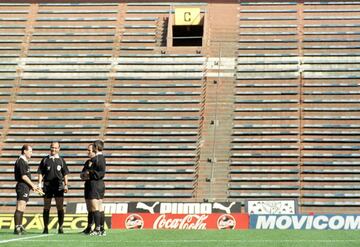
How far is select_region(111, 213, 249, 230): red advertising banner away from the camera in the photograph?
1861 centimetres

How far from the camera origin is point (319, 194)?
24172mm

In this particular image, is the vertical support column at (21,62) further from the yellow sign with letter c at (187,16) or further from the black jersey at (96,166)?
the black jersey at (96,166)

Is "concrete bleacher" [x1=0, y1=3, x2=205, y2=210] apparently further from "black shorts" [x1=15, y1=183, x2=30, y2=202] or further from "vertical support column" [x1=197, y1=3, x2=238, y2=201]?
"black shorts" [x1=15, y1=183, x2=30, y2=202]

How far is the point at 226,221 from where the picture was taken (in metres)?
18.7

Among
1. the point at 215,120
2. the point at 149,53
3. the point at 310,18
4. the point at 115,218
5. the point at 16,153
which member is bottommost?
the point at 115,218

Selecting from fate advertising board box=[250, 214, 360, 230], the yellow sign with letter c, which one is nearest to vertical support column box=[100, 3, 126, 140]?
the yellow sign with letter c

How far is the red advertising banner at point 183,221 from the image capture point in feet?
61.1

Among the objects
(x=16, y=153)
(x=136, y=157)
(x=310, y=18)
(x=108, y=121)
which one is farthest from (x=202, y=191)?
(x=310, y=18)

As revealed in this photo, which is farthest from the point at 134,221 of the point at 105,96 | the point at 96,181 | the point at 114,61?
the point at 114,61

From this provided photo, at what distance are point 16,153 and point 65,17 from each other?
28.1ft

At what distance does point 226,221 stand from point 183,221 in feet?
4.03

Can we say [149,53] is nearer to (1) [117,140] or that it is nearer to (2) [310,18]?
(1) [117,140]

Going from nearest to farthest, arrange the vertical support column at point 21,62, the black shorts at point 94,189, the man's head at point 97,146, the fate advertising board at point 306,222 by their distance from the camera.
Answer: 1. the man's head at point 97,146
2. the black shorts at point 94,189
3. the fate advertising board at point 306,222
4. the vertical support column at point 21,62

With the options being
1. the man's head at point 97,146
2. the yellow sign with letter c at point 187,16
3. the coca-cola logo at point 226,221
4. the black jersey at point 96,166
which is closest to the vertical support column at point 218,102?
the yellow sign with letter c at point 187,16
